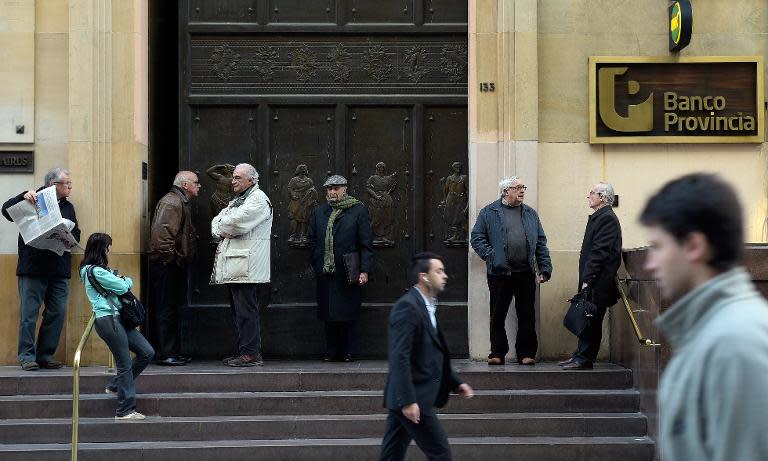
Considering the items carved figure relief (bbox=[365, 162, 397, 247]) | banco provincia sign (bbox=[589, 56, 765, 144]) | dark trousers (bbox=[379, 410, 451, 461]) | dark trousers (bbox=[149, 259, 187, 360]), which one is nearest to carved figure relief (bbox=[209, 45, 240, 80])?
carved figure relief (bbox=[365, 162, 397, 247])

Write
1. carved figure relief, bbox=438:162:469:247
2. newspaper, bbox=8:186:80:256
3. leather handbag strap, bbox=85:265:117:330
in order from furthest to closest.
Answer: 1. carved figure relief, bbox=438:162:469:247
2. newspaper, bbox=8:186:80:256
3. leather handbag strap, bbox=85:265:117:330

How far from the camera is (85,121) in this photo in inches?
498

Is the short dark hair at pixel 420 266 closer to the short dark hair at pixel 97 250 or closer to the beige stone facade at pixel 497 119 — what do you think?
the short dark hair at pixel 97 250

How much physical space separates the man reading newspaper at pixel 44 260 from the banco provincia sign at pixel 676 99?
5634 mm

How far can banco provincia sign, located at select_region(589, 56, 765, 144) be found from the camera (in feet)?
42.2

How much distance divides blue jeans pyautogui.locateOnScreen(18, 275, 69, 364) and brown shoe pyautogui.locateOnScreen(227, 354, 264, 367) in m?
1.82

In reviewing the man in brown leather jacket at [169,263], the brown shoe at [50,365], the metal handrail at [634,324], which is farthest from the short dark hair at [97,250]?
the metal handrail at [634,324]

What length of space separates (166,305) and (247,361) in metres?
1.10

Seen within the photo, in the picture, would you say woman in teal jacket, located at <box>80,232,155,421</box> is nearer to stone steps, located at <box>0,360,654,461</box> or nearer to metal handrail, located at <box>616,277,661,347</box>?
stone steps, located at <box>0,360,654,461</box>

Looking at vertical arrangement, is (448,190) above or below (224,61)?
below

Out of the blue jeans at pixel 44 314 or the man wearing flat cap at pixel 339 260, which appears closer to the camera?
the blue jeans at pixel 44 314

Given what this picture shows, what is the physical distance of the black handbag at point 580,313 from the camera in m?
11.8

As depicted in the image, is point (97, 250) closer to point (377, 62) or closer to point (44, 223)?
point (44, 223)

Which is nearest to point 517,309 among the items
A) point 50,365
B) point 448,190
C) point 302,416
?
point 448,190
